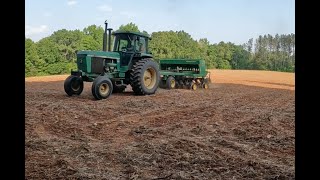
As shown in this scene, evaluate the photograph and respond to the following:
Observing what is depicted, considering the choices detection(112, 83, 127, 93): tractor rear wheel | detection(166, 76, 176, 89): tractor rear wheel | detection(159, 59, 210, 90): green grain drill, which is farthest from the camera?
detection(159, 59, 210, 90): green grain drill

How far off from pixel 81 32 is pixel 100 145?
44.1m

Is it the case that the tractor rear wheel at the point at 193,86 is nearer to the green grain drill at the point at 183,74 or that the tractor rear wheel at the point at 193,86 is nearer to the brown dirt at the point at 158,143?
the green grain drill at the point at 183,74

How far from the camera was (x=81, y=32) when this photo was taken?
47719mm

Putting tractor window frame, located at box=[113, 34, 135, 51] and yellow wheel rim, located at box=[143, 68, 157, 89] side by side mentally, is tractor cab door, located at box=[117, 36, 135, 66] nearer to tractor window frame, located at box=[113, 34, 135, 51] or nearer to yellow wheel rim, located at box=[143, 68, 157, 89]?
tractor window frame, located at box=[113, 34, 135, 51]

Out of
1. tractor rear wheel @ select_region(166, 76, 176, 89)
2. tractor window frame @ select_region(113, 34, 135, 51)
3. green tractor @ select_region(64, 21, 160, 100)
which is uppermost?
tractor window frame @ select_region(113, 34, 135, 51)

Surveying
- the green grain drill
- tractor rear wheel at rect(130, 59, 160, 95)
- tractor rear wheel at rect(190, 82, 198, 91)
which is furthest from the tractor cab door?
tractor rear wheel at rect(190, 82, 198, 91)

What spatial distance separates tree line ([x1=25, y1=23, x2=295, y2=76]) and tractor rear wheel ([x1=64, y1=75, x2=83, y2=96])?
26154mm

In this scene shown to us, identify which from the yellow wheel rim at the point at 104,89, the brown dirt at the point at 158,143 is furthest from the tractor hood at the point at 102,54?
the brown dirt at the point at 158,143

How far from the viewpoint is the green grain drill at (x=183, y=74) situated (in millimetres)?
16891

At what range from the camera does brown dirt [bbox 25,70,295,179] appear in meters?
4.26

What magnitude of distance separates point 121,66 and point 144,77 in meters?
0.99

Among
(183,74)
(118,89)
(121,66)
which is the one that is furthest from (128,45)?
(183,74)
